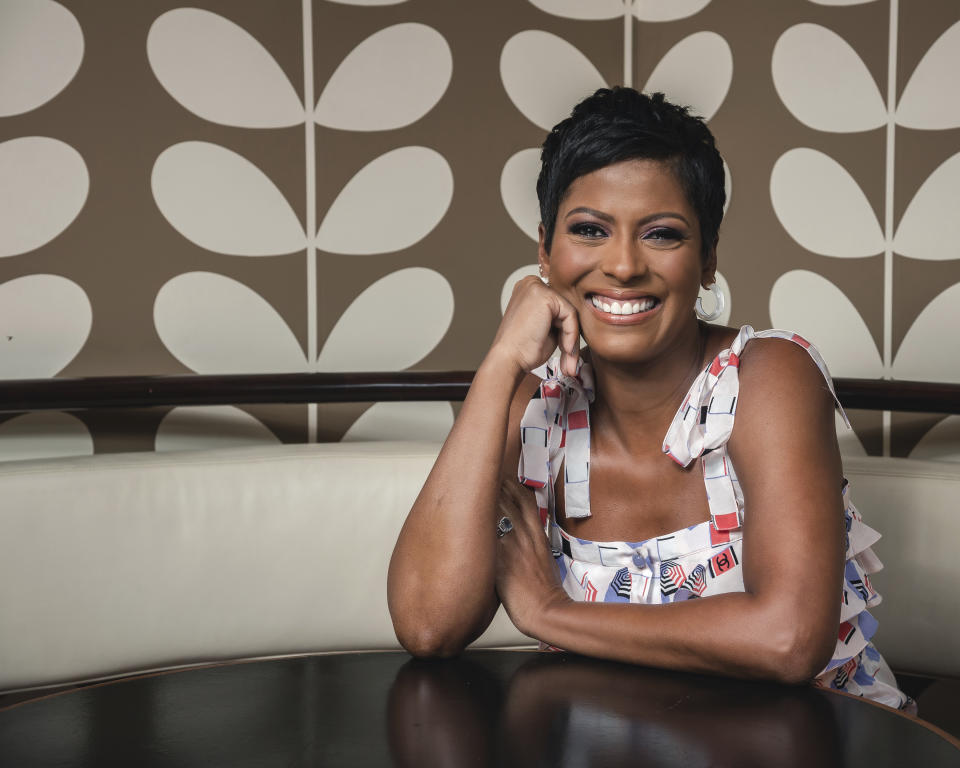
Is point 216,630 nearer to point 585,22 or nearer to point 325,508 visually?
point 325,508

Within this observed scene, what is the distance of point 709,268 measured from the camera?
154 centimetres

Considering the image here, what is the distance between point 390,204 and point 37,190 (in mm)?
794

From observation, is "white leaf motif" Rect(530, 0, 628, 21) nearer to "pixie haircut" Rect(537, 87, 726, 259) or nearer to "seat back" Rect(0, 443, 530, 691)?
"pixie haircut" Rect(537, 87, 726, 259)

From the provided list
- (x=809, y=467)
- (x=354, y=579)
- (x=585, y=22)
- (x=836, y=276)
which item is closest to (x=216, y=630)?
(x=354, y=579)

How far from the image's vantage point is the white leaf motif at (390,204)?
7.54 feet

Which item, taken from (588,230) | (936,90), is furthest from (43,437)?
(936,90)

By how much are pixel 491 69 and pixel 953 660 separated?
5.52 feet

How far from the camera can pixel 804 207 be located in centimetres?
219

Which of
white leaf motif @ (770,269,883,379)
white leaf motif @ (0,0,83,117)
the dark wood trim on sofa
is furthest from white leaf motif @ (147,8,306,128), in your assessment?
white leaf motif @ (770,269,883,379)

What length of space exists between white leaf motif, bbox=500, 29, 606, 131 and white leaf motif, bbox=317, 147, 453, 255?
282mm

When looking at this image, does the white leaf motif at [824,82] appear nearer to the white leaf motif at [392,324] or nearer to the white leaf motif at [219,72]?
the white leaf motif at [392,324]

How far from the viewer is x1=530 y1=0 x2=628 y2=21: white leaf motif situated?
2.43 meters

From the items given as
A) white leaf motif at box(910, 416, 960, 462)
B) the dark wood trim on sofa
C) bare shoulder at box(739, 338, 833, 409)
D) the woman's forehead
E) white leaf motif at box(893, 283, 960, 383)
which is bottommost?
white leaf motif at box(910, 416, 960, 462)

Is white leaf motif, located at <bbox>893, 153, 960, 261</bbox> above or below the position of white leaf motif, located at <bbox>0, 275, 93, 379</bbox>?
above
